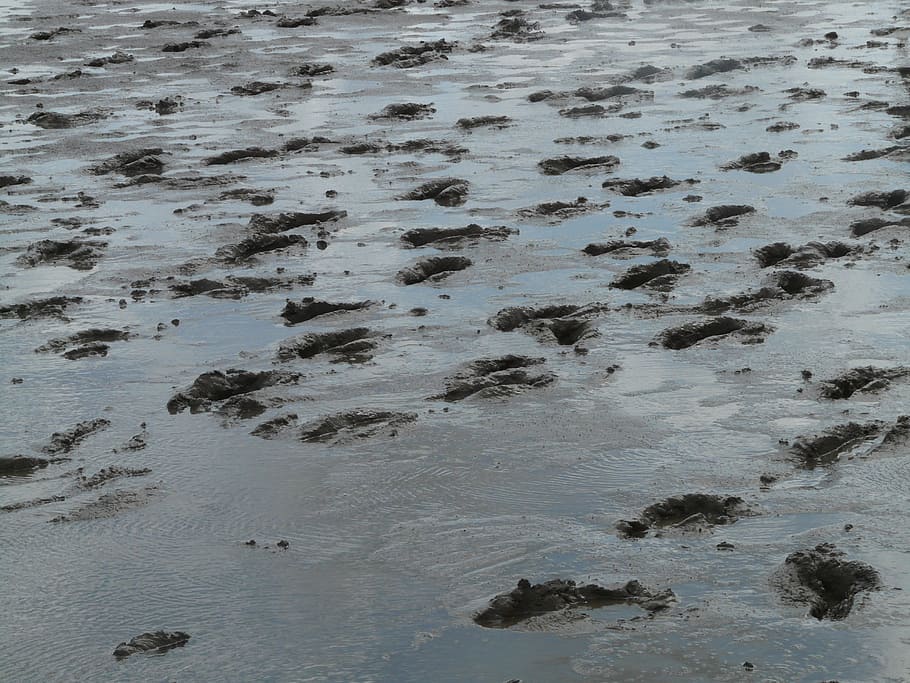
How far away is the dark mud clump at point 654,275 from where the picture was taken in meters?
8.42

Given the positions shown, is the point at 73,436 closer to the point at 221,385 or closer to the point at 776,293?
the point at 221,385

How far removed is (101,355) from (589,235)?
3672 mm

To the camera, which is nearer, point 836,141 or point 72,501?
point 72,501

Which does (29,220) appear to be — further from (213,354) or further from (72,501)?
(72,501)

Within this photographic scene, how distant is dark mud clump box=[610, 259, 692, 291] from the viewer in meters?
8.42

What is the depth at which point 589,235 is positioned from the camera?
31.3ft

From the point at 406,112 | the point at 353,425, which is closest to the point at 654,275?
the point at 353,425

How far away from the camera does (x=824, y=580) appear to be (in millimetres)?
4934

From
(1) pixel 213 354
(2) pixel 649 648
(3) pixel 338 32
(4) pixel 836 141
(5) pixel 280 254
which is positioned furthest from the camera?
(3) pixel 338 32

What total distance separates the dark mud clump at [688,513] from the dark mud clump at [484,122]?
8.25 m

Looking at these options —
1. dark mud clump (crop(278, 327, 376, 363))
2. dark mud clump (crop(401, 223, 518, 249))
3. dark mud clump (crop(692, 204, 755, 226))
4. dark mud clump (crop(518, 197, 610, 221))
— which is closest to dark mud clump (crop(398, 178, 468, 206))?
dark mud clump (crop(518, 197, 610, 221))

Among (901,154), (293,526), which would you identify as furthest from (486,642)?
(901,154)

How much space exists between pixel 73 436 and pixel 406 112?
8271 millimetres

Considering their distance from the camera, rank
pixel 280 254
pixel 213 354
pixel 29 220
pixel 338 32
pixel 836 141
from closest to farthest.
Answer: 1. pixel 213 354
2. pixel 280 254
3. pixel 29 220
4. pixel 836 141
5. pixel 338 32
